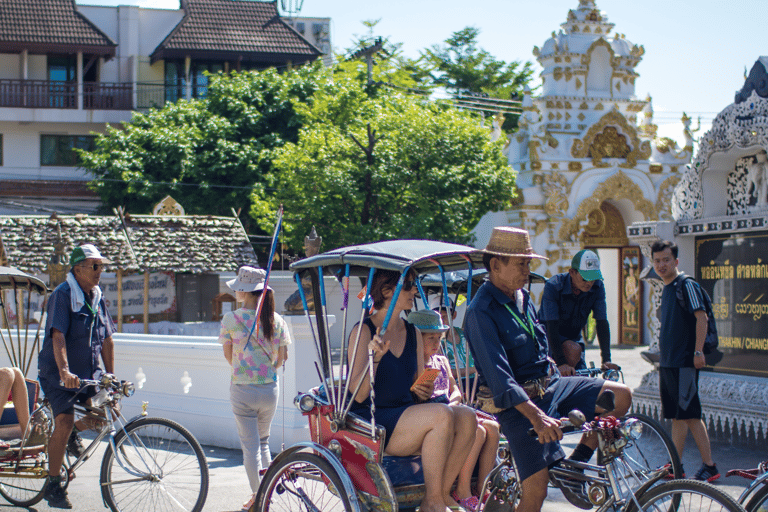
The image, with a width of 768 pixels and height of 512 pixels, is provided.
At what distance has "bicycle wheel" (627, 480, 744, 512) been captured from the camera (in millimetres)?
3494

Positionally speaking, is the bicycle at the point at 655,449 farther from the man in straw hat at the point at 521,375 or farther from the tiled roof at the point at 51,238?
the tiled roof at the point at 51,238

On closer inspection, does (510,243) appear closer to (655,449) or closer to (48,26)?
(655,449)

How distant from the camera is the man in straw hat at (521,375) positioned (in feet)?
13.6

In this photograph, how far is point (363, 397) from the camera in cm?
463

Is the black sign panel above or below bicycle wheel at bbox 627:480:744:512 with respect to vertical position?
above

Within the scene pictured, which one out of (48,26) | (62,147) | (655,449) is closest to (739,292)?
(655,449)

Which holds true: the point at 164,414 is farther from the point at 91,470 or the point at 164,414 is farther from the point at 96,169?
the point at 96,169

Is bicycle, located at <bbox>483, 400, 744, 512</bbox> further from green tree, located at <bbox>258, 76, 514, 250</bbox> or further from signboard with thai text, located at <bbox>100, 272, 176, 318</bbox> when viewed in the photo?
signboard with thai text, located at <bbox>100, 272, 176, 318</bbox>

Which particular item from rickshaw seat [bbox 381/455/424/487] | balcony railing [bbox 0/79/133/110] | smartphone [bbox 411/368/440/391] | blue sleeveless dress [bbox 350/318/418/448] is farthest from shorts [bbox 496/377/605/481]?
balcony railing [bbox 0/79/133/110]

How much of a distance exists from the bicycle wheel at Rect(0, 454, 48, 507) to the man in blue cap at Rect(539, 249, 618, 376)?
149 inches

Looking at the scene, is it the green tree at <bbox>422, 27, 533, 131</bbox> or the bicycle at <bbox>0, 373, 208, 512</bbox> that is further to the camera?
the green tree at <bbox>422, 27, 533, 131</bbox>

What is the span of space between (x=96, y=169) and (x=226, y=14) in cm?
943

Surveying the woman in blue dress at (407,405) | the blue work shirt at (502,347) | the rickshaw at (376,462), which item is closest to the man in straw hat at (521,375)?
the blue work shirt at (502,347)

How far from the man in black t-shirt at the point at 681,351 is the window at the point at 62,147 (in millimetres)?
27921
